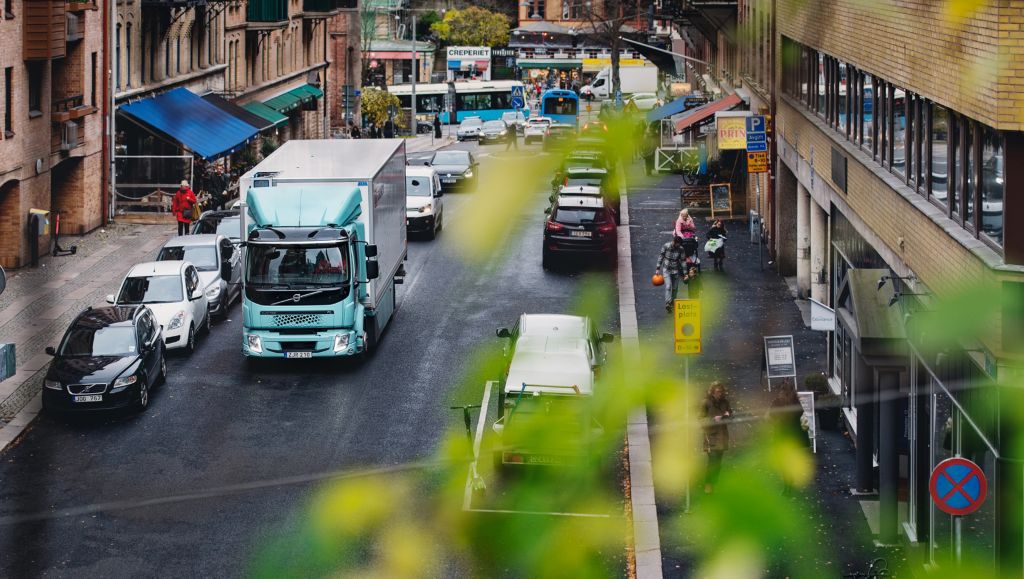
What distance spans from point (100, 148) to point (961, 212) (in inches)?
1440

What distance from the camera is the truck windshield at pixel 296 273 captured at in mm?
26500

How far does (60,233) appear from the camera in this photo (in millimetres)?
43938

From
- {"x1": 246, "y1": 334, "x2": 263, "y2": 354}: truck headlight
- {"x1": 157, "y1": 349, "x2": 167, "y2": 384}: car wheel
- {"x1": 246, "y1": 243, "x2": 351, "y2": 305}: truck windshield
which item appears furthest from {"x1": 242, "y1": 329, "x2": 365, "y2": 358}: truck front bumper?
{"x1": 157, "y1": 349, "x2": 167, "y2": 384}: car wheel

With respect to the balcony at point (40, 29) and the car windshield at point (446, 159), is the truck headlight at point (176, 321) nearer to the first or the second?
the balcony at point (40, 29)

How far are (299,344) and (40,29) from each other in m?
17.1

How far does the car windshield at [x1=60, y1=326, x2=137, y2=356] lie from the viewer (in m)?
24.6

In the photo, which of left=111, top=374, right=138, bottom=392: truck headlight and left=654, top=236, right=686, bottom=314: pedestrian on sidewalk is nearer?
left=111, top=374, right=138, bottom=392: truck headlight

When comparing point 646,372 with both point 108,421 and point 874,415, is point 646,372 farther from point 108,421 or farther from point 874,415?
point 108,421

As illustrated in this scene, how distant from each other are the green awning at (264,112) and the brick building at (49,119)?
16.9 metres

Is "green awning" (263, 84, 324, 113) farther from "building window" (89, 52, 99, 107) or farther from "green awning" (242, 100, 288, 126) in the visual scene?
"building window" (89, 52, 99, 107)

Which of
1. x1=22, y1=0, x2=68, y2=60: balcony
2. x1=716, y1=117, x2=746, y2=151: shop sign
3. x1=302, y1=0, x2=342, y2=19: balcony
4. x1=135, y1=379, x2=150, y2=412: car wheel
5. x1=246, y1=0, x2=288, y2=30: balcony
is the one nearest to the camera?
x1=135, y1=379, x2=150, y2=412: car wheel

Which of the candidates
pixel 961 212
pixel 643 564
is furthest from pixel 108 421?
pixel 961 212

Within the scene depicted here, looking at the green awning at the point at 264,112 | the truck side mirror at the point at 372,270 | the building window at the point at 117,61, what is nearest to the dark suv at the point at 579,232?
the truck side mirror at the point at 372,270

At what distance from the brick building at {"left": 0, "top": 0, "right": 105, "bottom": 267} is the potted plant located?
24.4 metres
